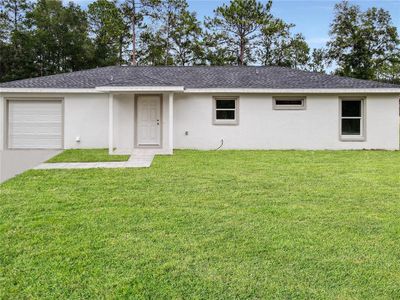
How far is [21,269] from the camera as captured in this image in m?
3.26

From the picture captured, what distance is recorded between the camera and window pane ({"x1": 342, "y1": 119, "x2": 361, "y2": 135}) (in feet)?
47.0

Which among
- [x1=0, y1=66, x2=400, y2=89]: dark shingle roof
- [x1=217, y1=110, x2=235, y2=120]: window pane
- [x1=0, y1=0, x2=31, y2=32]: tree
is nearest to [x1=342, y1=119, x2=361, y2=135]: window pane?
[x1=0, y1=66, x2=400, y2=89]: dark shingle roof

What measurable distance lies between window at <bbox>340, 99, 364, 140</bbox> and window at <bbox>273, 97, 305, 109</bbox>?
1.58m

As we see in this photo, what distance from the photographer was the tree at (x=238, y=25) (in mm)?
29938

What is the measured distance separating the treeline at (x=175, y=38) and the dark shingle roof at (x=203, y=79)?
13733mm

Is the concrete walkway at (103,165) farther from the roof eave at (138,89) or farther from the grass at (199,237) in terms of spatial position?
the roof eave at (138,89)

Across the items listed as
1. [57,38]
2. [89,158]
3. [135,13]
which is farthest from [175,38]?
[89,158]

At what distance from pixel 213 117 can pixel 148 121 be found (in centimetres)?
251

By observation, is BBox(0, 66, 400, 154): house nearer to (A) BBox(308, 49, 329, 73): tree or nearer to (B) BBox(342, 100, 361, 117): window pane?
(B) BBox(342, 100, 361, 117): window pane

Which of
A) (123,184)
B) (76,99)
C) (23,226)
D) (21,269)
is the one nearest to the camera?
(21,269)

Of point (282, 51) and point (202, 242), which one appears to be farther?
point (282, 51)

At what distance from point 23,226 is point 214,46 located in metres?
28.1

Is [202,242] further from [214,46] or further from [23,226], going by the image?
[214,46]

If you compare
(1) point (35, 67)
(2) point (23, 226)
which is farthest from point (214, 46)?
(2) point (23, 226)
